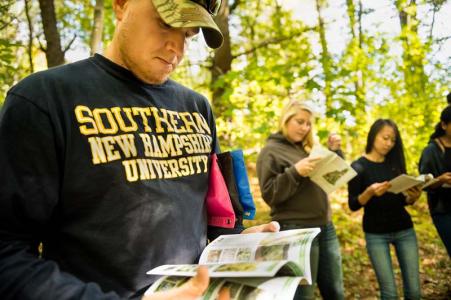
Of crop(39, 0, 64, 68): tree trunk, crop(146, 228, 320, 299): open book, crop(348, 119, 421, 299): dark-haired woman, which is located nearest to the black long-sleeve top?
crop(348, 119, 421, 299): dark-haired woman

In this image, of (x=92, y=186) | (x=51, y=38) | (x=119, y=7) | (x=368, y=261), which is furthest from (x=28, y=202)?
(x=368, y=261)

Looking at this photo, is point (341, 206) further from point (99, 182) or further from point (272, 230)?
point (99, 182)

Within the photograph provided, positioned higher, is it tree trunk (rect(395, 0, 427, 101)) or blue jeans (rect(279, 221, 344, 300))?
tree trunk (rect(395, 0, 427, 101))

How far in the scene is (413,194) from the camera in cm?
342

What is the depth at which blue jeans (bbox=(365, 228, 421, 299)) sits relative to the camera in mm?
3348

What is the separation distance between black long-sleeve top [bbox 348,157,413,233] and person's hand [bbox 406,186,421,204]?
5 centimetres

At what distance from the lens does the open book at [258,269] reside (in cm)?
96

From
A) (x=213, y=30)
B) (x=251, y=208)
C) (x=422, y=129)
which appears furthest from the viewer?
(x=422, y=129)

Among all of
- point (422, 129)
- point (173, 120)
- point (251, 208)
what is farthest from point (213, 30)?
point (422, 129)

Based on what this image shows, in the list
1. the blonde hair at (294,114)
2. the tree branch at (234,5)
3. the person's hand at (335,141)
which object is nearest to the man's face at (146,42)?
the blonde hair at (294,114)

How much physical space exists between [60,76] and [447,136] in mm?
3841

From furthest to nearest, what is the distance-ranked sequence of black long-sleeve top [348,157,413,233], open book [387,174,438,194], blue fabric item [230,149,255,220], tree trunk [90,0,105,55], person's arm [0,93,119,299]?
1. tree trunk [90,0,105,55]
2. black long-sleeve top [348,157,413,233]
3. open book [387,174,438,194]
4. blue fabric item [230,149,255,220]
5. person's arm [0,93,119,299]

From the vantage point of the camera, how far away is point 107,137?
1.17 m

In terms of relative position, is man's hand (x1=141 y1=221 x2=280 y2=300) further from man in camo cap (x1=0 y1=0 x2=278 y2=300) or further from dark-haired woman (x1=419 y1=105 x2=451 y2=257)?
dark-haired woman (x1=419 y1=105 x2=451 y2=257)
